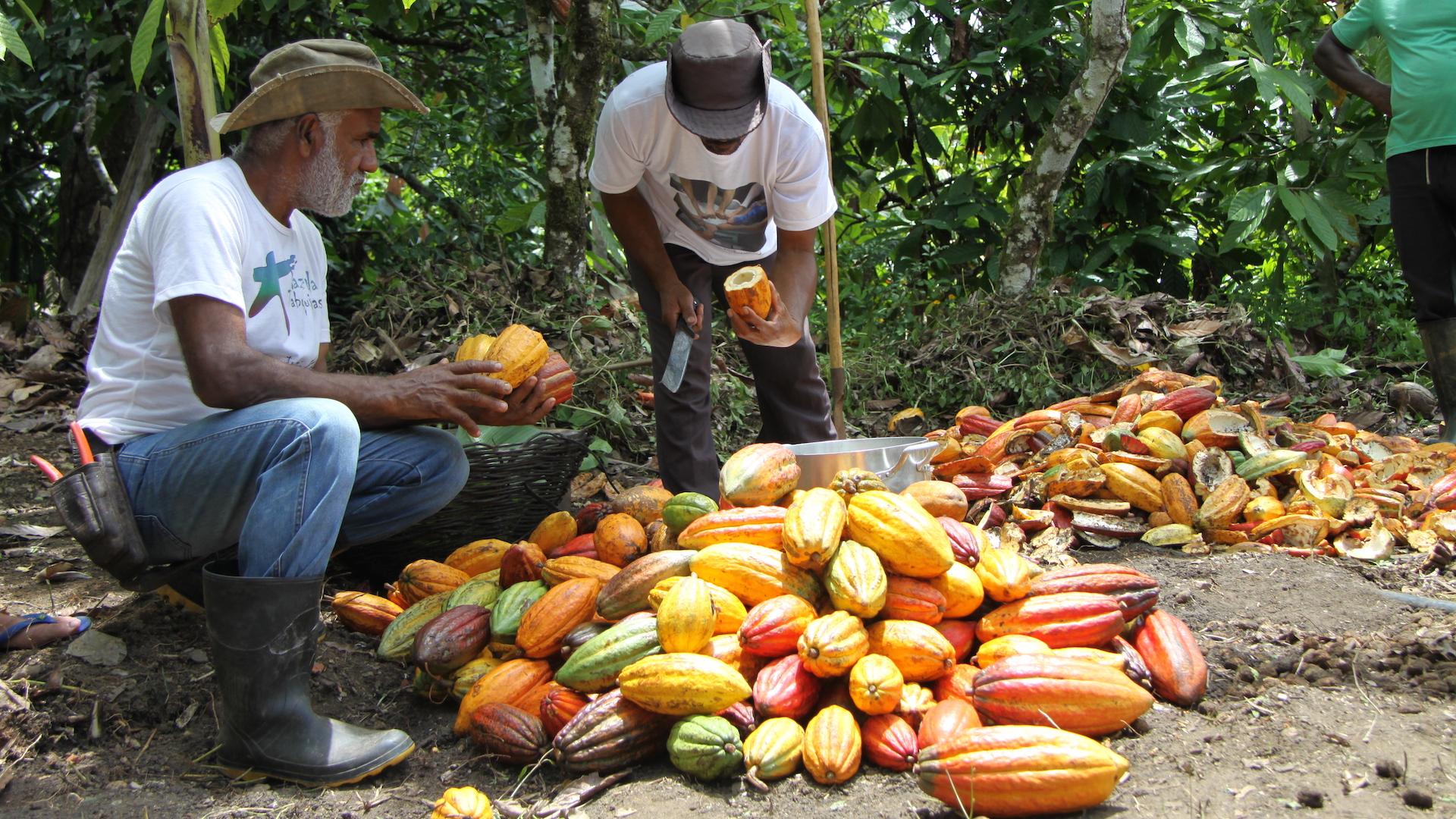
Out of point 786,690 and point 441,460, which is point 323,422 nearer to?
point 441,460

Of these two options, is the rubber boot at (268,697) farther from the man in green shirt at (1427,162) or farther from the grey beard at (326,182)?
the man in green shirt at (1427,162)

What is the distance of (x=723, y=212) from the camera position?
11.2 ft

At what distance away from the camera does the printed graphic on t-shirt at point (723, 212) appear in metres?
3.37

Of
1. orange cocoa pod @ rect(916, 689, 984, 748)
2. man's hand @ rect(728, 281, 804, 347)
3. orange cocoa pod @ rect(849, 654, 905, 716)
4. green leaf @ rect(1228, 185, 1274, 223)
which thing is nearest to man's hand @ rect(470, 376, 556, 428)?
man's hand @ rect(728, 281, 804, 347)

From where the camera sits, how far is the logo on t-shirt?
2.44 m

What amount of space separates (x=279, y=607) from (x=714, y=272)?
1937 millimetres

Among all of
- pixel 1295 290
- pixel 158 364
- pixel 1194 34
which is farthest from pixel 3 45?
pixel 1295 290

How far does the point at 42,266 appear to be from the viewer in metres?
6.90

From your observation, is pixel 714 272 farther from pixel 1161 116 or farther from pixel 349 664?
pixel 1161 116

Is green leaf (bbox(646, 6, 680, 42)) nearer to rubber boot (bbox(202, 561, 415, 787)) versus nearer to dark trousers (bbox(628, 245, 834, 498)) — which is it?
dark trousers (bbox(628, 245, 834, 498))

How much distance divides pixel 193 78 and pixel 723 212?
160cm

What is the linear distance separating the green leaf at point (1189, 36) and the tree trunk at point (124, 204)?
5184 mm

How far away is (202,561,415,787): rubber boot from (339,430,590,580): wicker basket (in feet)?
2.93

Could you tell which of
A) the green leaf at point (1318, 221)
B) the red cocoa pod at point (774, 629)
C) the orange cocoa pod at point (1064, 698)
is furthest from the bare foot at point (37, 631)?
the green leaf at point (1318, 221)
